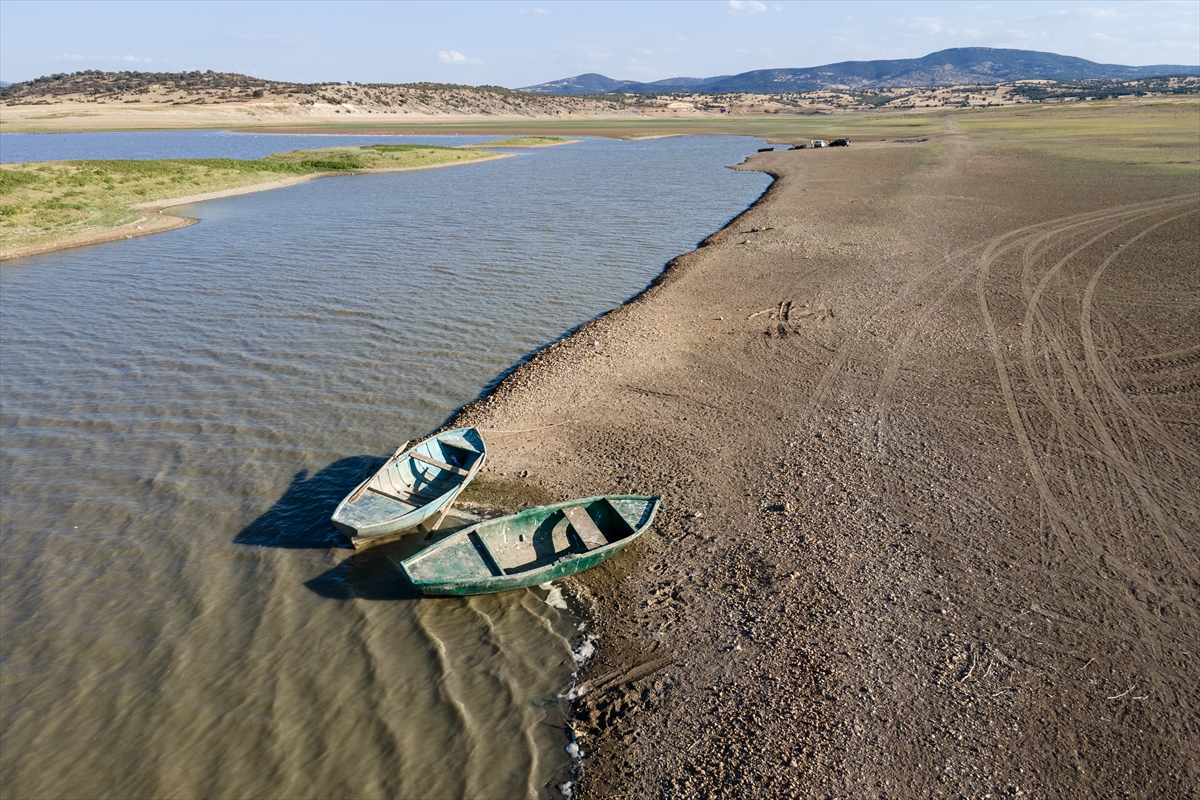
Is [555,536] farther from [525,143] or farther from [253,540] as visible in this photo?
[525,143]

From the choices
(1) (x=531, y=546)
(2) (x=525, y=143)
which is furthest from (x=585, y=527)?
(2) (x=525, y=143)

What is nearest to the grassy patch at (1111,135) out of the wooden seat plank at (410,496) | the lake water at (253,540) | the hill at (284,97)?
the lake water at (253,540)

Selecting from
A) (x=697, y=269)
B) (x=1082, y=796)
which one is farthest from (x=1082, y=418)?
(x=697, y=269)

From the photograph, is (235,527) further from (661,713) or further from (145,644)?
(661,713)

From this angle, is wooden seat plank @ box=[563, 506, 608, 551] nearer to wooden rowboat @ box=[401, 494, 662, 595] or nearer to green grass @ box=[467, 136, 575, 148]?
wooden rowboat @ box=[401, 494, 662, 595]

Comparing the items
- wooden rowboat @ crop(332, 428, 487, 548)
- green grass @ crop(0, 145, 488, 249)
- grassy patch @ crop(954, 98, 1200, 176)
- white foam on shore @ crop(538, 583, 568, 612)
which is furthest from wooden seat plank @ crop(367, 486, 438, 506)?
grassy patch @ crop(954, 98, 1200, 176)

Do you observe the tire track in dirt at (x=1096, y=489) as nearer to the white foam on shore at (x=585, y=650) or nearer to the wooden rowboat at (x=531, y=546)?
the wooden rowboat at (x=531, y=546)
